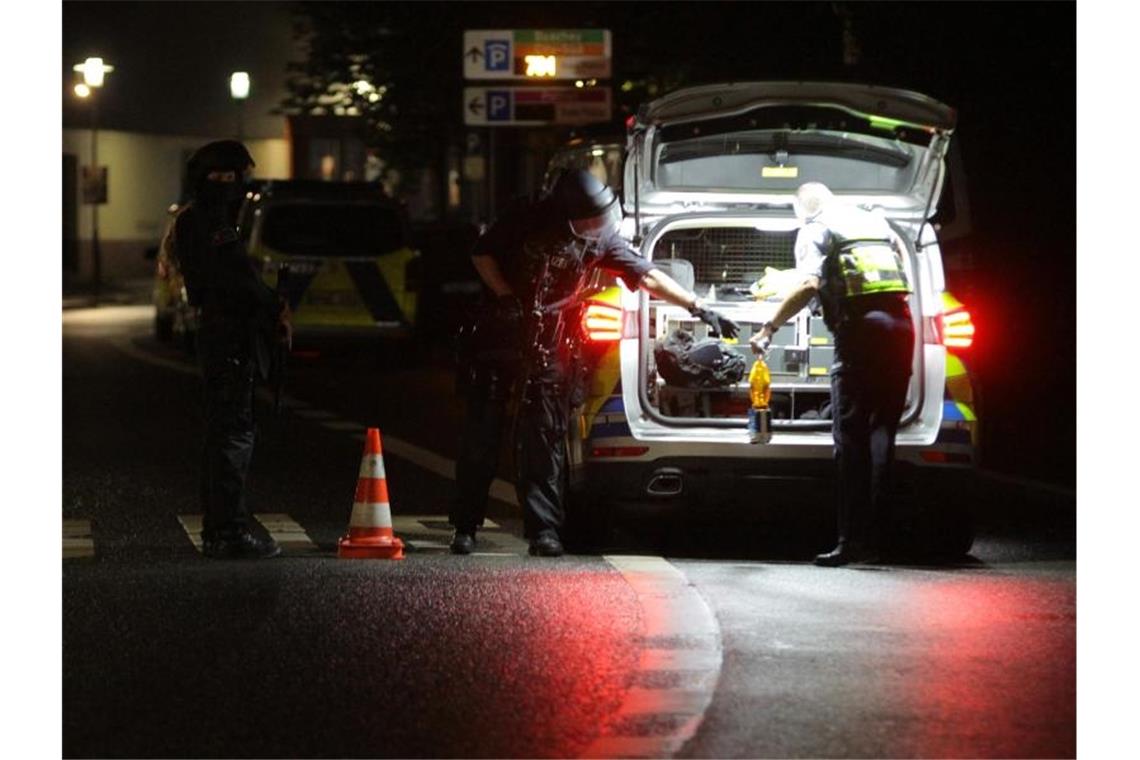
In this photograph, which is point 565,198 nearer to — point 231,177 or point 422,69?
point 231,177

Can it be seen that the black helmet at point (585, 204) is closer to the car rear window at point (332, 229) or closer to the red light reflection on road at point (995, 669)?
the red light reflection on road at point (995, 669)

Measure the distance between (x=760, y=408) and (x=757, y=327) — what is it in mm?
804

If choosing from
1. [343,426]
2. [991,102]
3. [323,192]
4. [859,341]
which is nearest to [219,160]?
[859,341]

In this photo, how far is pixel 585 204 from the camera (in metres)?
10.3

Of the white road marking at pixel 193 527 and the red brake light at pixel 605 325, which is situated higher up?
the red brake light at pixel 605 325

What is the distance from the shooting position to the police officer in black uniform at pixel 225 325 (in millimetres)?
10344

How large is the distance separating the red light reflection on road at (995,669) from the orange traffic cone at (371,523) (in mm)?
2281

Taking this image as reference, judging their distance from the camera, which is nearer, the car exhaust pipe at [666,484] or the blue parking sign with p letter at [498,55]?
the car exhaust pipe at [666,484]

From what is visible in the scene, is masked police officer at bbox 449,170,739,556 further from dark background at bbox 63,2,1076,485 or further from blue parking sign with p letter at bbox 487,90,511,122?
blue parking sign with p letter at bbox 487,90,511,122

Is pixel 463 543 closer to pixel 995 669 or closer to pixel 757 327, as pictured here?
pixel 757 327

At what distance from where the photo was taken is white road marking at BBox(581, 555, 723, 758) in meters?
6.72

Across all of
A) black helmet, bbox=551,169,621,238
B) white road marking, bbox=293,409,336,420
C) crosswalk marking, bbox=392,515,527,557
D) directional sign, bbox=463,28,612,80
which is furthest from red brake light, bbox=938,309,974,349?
directional sign, bbox=463,28,612,80

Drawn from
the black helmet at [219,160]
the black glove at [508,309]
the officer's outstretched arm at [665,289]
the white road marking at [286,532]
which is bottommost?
the white road marking at [286,532]

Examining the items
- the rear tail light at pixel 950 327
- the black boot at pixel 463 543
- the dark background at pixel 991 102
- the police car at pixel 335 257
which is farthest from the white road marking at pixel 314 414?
the rear tail light at pixel 950 327
